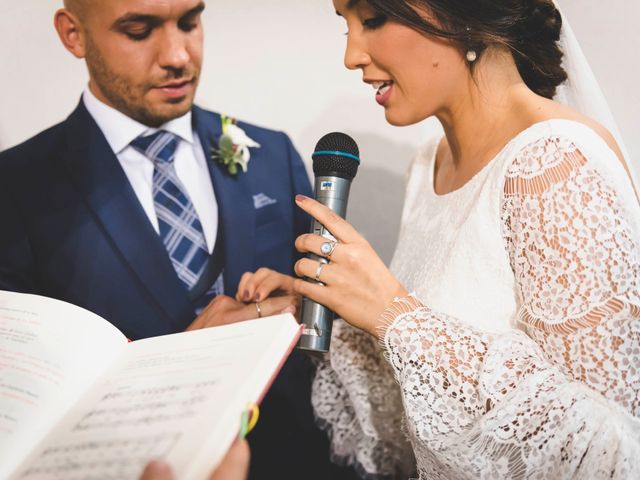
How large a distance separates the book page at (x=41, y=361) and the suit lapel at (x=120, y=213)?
1.01 ft

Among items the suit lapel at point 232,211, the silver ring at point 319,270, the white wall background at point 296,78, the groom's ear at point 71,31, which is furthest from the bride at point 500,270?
the groom's ear at point 71,31

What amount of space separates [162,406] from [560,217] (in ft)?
2.00

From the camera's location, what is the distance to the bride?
765 mm

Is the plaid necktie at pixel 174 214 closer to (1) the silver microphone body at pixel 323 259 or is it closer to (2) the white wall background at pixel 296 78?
(2) the white wall background at pixel 296 78

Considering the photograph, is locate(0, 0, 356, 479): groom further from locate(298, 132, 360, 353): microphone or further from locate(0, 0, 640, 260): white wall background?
locate(298, 132, 360, 353): microphone

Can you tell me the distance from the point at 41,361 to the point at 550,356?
29.7 inches

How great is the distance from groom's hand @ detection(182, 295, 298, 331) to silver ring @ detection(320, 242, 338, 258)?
273 millimetres

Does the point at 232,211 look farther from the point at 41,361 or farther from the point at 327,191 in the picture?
the point at 41,361

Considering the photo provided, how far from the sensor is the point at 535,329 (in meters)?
0.83

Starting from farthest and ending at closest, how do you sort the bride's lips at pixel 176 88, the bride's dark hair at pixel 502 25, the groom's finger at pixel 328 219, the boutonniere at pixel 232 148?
the boutonniere at pixel 232 148 < the bride's lips at pixel 176 88 < the bride's dark hair at pixel 502 25 < the groom's finger at pixel 328 219

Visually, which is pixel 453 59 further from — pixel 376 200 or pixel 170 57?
pixel 376 200

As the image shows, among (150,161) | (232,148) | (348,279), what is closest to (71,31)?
(150,161)

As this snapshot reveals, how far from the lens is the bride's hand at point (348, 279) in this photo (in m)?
0.88

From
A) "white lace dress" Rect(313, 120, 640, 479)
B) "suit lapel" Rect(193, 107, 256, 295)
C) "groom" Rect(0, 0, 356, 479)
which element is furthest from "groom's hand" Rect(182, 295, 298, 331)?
"white lace dress" Rect(313, 120, 640, 479)
